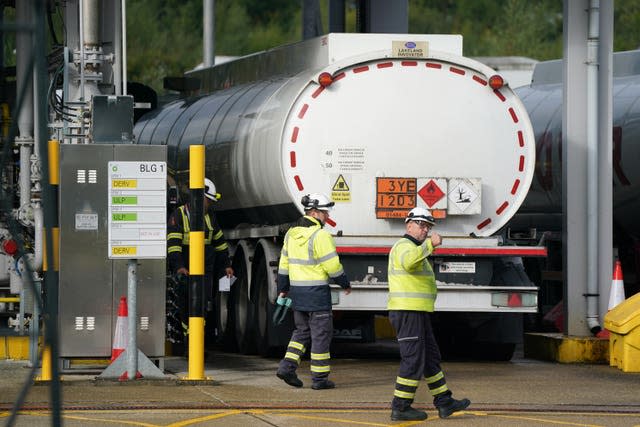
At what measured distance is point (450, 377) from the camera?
13.7m

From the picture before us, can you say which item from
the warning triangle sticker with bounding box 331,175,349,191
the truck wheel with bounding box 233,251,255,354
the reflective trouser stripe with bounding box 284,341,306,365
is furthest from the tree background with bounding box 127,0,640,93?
the reflective trouser stripe with bounding box 284,341,306,365

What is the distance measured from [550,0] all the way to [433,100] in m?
68.7

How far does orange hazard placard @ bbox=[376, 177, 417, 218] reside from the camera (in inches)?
572

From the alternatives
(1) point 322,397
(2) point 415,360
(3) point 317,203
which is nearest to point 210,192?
(3) point 317,203

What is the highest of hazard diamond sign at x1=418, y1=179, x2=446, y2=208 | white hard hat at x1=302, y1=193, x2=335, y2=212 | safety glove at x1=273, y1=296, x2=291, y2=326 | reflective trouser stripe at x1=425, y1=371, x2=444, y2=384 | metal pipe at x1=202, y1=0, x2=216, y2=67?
metal pipe at x1=202, y1=0, x2=216, y2=67

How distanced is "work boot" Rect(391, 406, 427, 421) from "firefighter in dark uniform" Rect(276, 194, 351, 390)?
1950 millimetres

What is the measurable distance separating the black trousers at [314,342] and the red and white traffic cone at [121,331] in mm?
1300

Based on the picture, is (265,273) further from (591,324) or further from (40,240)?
(591,324)

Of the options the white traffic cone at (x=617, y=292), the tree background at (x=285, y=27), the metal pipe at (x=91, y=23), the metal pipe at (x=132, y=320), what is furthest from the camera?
the tree background at (x=285, y=27)

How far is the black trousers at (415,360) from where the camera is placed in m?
10.7

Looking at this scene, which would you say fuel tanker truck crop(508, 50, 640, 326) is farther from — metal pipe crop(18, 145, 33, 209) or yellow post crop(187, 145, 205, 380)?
yellow post crop(187, 145, 205, 380)

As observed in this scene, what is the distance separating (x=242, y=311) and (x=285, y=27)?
60.7 metres

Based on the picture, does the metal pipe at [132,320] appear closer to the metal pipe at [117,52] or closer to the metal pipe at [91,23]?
the metal pipe at [117,52]

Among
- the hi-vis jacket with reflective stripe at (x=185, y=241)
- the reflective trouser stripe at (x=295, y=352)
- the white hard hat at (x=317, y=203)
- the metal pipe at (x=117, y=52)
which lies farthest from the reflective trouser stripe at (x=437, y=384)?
the hi-vis jacket with reflective stripe at (x=185, y=241)
